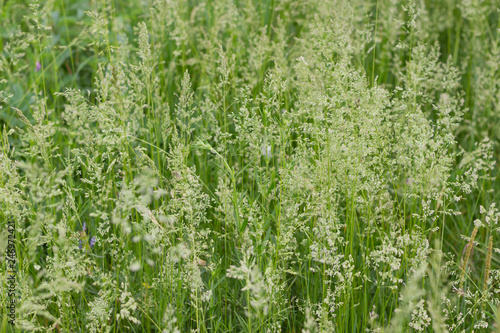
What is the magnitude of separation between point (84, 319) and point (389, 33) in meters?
2.60

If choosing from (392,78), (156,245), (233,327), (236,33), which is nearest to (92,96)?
(236,33)

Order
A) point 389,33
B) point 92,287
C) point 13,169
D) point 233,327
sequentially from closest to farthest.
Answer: point 13,169 → point 233,327 → point 92,287 → point 389,33

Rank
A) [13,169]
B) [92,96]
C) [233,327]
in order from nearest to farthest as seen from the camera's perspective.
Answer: [13,169], [233,327], [92,96]

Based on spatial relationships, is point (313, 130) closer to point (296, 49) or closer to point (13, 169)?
point (13, 169)

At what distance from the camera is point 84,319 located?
1860mm

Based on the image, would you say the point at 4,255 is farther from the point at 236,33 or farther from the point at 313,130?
the point at 236,33

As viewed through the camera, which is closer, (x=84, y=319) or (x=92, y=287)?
(x=84, y=319)

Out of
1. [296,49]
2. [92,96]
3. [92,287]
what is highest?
[296,49]

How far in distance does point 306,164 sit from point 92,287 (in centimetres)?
106

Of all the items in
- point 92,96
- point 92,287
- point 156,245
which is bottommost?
point 92,287

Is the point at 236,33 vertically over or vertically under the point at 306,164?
over

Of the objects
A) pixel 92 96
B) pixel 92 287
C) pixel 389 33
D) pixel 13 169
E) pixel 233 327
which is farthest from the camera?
pixel 389 33

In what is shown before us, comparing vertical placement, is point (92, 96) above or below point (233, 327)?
above

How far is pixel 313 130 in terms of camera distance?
6.18 ft
